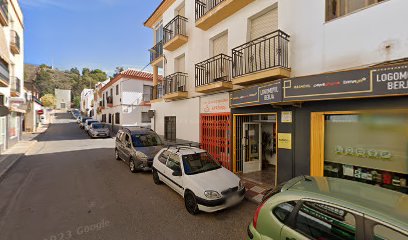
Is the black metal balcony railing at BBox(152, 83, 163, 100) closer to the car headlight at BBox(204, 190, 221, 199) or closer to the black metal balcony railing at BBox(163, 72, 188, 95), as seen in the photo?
the black metal balcony railing at BBox(163, 72, 188, 95)

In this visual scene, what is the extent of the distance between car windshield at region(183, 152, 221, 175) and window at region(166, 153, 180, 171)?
0.24m

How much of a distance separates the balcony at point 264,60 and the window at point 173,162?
3338 mm

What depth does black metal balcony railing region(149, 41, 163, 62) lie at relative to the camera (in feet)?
44.0

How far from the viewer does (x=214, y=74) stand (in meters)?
8.59

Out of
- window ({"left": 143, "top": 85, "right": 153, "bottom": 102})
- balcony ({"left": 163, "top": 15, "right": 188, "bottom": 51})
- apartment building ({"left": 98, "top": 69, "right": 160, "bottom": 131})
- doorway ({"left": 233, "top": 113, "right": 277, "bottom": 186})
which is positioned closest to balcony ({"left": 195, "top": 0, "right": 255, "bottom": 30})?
balcony ({"left": 163, "top": 15, "right": 188, "bottom": 51})

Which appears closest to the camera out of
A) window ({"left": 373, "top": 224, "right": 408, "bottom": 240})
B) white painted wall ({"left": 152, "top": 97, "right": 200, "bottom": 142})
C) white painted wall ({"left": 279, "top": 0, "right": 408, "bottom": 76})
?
window ({"left": 373, "top": 224, "right": 408, "bottom": 240})

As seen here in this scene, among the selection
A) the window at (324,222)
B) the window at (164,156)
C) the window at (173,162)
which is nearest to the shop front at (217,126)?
the window at (164,156)

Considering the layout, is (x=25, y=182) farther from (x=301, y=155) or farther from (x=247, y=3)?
(x=247, y=3)

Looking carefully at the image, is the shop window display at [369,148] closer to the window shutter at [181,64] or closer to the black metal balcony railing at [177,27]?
the window shutter at [181,64]

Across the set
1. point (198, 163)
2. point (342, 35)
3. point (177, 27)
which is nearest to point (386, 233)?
point (198, 163)

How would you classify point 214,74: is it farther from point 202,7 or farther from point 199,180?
point 199,180

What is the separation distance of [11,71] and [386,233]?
20.6 meters

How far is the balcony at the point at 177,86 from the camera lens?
10.3 metres

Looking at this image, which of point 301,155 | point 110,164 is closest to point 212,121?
point 301,155
